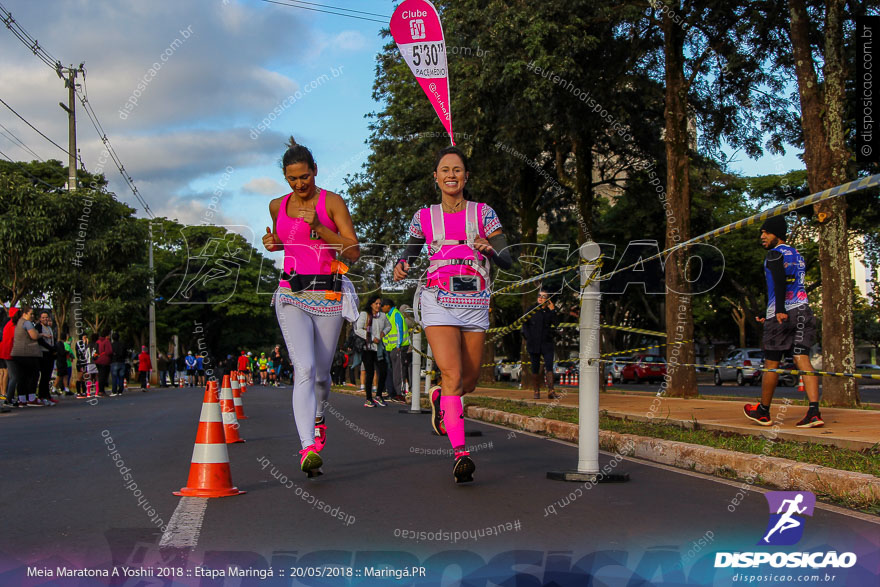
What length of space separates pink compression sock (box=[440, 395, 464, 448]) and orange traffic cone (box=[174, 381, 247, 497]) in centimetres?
144

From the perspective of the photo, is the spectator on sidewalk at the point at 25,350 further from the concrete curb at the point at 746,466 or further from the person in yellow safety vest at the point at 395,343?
the concrete curb at the point at 746,466

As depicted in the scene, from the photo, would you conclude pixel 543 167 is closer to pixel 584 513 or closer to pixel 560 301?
pixel 584 513

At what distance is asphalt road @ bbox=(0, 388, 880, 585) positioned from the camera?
3596 millimetres

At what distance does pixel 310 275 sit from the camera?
20.2 ft

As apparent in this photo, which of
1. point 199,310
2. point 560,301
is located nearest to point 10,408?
point 560,301

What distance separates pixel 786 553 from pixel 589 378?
7.72 ft

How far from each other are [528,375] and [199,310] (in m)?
49.1

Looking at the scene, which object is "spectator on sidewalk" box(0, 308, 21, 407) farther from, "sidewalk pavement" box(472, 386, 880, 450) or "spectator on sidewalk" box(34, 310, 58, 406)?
"sidewalk pavement" box(472, 386, 880, 450)

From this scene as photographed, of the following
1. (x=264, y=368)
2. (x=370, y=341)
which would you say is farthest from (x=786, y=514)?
(x=264, y=368)

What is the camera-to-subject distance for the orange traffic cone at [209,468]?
5355 mm

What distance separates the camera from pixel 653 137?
21.2m

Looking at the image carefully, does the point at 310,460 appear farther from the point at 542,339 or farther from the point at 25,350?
the point at 25,350

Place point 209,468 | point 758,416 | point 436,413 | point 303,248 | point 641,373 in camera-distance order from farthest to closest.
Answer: point 641,373, point 758,416, point 436,413, point 303,248, point 209,468

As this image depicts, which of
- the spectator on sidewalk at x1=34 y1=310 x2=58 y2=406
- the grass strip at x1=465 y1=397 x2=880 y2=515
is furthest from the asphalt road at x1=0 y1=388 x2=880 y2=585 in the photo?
the spectator on sidewalk at x1=34 y1=310 x2=58 y2=406
